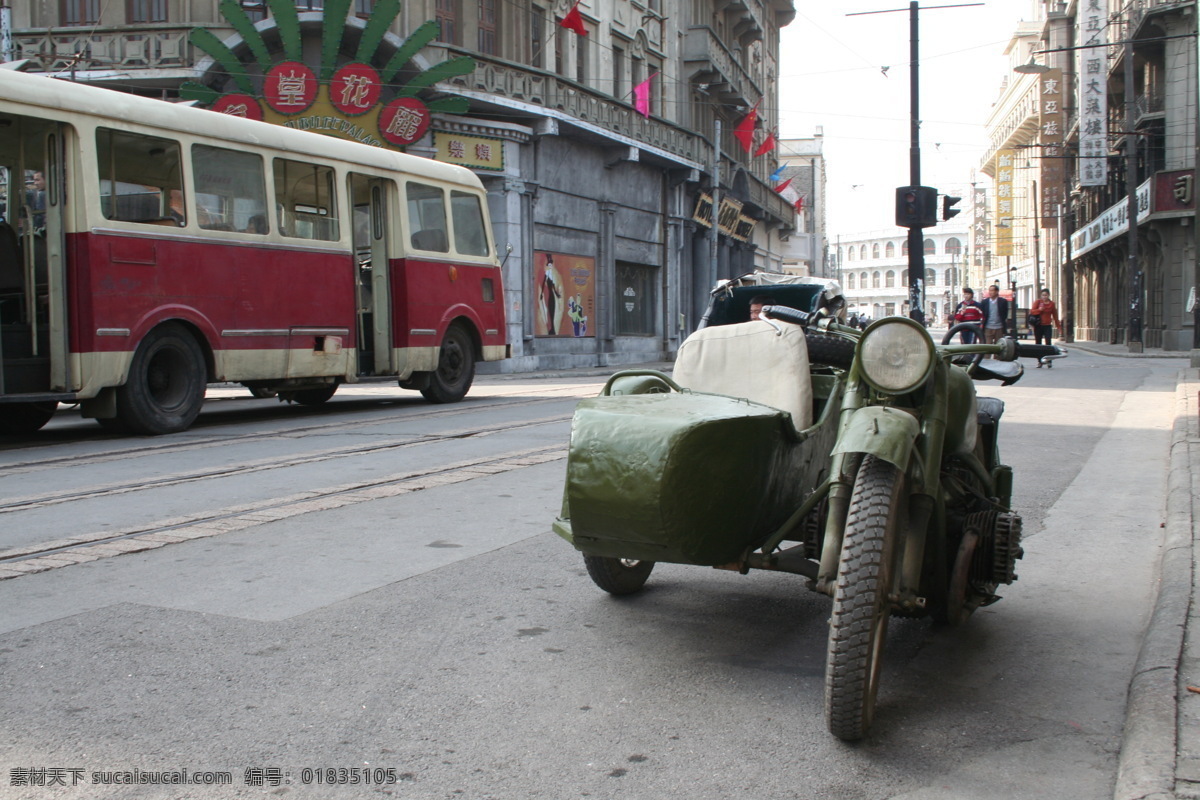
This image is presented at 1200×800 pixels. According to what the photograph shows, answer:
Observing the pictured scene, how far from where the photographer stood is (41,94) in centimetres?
938

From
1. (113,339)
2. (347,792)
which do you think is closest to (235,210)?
(113,339)

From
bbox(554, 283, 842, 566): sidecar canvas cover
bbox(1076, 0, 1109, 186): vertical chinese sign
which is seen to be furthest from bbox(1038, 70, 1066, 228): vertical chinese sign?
bbox(554, 283, 842, 566): sidecar canvas cover

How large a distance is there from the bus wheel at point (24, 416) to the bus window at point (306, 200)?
3.00 meters

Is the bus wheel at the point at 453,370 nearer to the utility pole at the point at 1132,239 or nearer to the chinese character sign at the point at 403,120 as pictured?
the chinese character sign at the point at 403,120

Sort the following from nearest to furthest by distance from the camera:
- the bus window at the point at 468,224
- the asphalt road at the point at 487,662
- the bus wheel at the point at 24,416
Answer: the asphalt road at the point at 487,662 → the bus wheel at the point at 24,416 → the bus window at the point at 468,224

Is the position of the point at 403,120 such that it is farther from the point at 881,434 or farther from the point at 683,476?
the point at 881,434

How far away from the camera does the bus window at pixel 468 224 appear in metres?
14.9

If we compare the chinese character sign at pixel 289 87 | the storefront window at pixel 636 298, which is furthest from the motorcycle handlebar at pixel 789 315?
the storefront window at pixel 636 298

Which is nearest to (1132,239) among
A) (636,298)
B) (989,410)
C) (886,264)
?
(636,298)

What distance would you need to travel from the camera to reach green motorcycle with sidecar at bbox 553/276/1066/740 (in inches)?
115

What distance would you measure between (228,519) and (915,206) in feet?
40.0

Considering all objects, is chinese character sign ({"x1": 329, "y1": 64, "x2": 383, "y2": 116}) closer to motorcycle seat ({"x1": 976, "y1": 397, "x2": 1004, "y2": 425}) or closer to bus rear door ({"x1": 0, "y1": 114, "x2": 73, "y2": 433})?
bus rear door ({"x1": 0, "y1": 114, "x2": 73, "y2": 433})

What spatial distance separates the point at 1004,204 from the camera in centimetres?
7881

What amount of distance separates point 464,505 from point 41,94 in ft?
19.2
